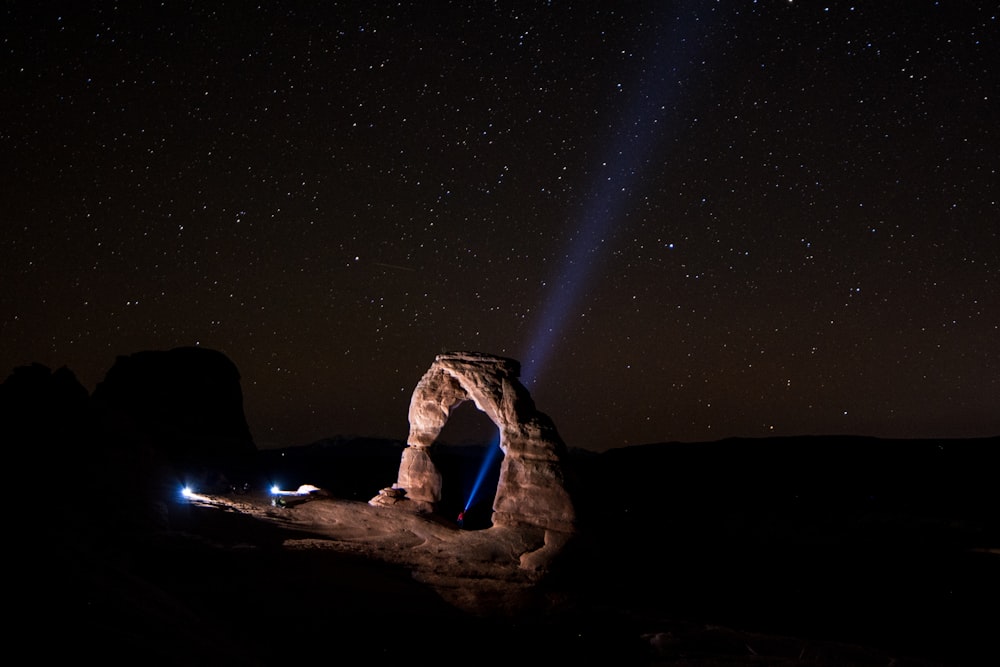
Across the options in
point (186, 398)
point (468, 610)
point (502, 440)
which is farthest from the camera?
point (186, 398)

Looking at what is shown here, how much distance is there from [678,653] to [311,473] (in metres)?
69.4

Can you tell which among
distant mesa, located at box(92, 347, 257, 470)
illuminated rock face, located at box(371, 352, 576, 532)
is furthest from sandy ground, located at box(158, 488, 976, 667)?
distant mesa, located at box(92, 347, 257, 470)

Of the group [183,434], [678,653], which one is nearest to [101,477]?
[678,653]

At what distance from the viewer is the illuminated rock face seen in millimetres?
15766

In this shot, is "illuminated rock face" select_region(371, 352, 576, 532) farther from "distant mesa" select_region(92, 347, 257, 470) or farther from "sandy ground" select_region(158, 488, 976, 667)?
"distant mesa" select_region(92, 347, 257, 470)

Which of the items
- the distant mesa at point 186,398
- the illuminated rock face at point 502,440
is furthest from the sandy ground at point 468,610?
the distant mesa at point 186,398

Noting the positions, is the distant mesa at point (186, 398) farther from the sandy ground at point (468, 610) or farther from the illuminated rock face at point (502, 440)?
the sandy ground at point (468, 610)

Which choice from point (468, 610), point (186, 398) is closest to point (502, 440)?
point (468, 610)

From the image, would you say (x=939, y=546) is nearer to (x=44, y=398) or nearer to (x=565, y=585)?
(x=565, y=585)

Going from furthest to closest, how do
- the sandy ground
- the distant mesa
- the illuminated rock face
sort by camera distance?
the distant mesa
the illuminated rock face
the sandy ground

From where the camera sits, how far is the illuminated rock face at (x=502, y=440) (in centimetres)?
1577

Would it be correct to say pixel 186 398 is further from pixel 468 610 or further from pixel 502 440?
pixel 468 610

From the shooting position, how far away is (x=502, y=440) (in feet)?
56.8

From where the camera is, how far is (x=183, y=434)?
53656mm
